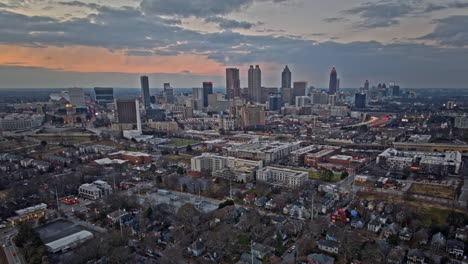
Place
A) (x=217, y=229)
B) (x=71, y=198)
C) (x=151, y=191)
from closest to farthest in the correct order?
(x=217, y=229) → (x=71, y=198) → (x=151, y=191)

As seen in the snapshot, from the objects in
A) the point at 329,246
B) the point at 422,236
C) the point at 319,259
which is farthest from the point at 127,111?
the point at 422,236

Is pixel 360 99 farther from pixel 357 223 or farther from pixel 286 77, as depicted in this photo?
pixel 357 223

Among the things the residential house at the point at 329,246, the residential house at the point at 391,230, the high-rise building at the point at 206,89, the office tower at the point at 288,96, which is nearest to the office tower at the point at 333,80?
the office tower at the point at 288,96

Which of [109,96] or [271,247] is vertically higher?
[109,96]

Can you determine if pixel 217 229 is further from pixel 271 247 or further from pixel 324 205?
pixel 324 205

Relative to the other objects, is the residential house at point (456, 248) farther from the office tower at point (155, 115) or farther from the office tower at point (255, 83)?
the office tower at point (255, 83)

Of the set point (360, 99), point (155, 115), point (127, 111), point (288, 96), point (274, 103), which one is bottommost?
point (155, 115)

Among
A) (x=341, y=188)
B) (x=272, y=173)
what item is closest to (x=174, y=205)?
(x=272, y=173)
